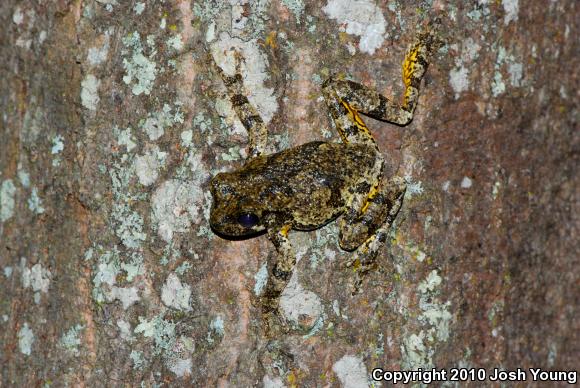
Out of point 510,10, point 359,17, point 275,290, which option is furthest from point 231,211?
point 510,10

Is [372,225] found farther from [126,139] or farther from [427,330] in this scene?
[126,139]

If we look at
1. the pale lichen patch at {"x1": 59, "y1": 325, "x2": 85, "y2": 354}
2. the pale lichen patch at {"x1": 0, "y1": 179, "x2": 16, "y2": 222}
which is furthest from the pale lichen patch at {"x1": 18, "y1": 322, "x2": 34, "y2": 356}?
the pale lichen patch at {"x1": 0, "y1": 179, "x2": 16, "y2": 222}

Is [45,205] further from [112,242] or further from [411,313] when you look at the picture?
[411,313]

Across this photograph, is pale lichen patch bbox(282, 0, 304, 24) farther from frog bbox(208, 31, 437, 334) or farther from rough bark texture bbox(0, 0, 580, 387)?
frog bbox(208, 31, 437, 334)

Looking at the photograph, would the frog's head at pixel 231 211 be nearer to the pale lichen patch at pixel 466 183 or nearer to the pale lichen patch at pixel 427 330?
the pale lichen patch at pixel 427 330

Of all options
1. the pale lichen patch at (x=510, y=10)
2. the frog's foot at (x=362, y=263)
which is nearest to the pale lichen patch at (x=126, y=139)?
the frog's foot at (x=362, y=263)

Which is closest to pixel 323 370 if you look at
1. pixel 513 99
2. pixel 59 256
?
pixel 59 256
